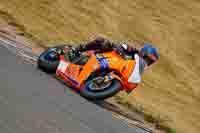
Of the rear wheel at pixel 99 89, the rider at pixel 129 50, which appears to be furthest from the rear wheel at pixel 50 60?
the rear wheel at pixel 99 89

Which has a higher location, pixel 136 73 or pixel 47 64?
pixel 136 73

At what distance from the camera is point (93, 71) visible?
36.3 ft

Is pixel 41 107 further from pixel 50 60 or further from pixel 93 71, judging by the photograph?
pixel 50 60

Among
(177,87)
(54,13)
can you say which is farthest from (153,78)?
(54,13)

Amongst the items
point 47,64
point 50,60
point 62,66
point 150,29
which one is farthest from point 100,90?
point 150,29

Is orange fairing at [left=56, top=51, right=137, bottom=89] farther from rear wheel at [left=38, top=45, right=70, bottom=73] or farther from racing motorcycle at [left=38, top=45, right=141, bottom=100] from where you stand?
rear wheel at [left=38, top=45, right=70, bottom=73]

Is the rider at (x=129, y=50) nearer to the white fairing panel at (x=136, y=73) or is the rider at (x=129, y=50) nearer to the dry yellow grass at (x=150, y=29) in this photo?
the white fairing panel at (x=136, y=73)

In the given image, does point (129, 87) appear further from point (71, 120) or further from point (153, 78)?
point (153, 78)

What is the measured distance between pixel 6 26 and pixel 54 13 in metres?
5.16

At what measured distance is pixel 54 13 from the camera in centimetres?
2195

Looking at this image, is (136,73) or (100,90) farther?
(136,73)

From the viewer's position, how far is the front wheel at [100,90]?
10570 millimetres

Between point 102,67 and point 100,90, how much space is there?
0.54m

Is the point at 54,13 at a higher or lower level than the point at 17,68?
lower
